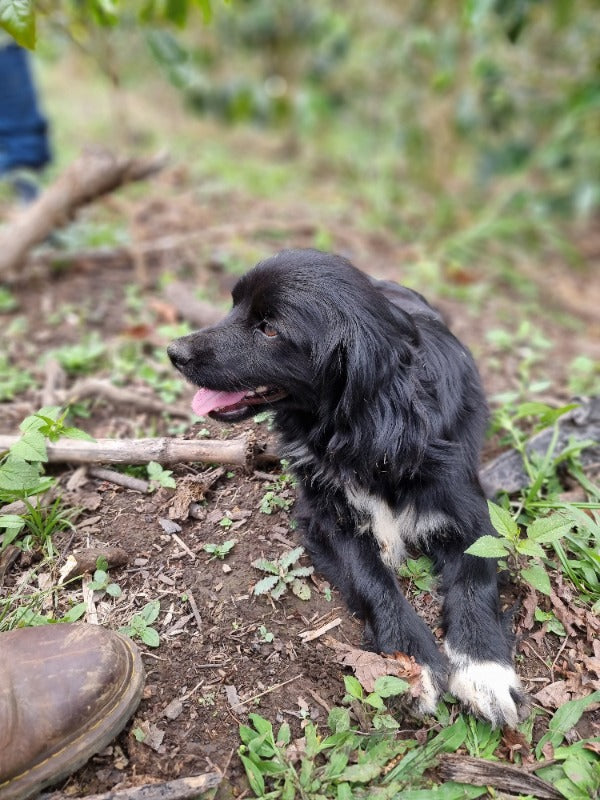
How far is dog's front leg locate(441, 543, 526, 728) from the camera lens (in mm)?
2135

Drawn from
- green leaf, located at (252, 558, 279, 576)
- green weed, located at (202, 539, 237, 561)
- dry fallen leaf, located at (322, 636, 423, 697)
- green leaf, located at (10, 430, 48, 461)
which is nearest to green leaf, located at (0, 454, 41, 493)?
green leaf, located at (10, 430, 48, 461)

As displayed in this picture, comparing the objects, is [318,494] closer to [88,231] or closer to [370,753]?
[370,753]

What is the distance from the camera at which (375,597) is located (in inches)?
93.3

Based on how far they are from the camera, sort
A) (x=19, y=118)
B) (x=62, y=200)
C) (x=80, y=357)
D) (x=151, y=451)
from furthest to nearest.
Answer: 1. (x=19, y=118)
2. (x=62, y=200)
3. (x=80, y=357)
4. (x=151, y=451)

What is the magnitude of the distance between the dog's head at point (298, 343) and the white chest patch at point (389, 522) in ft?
1.31

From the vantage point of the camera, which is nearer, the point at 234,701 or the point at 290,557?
the point at 234,701

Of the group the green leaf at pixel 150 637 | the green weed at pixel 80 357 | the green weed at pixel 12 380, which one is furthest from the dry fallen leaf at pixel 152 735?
the green weed at pixel 80 357

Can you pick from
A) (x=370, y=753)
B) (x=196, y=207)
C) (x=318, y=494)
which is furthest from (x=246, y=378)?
(x=196, y=207)

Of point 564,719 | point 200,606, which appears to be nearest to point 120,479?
point 200,606

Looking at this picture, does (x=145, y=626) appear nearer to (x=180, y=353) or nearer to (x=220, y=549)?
(x=220, y=549)

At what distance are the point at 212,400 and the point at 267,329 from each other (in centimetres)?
39

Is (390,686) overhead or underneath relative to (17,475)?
underneath

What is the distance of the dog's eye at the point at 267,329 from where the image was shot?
254 centimetres

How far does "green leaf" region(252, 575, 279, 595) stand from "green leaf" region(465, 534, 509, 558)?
28.2 inches
